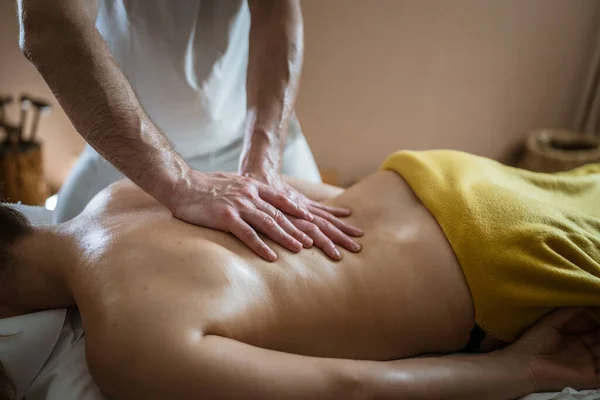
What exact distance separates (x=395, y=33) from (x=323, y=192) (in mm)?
1691

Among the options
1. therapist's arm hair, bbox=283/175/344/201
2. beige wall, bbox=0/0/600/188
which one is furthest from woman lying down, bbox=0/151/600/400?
beige wall, bbox=0/0/600/188

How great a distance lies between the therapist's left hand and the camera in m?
1.01

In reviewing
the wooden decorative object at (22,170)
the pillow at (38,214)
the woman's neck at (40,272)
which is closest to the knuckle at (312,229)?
the woman's neck at (40,272)

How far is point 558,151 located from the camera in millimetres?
2826

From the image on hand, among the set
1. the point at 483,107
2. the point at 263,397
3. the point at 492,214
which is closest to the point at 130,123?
the point at 263,397

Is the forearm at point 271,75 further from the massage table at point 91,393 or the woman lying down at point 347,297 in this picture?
the massage table at point 91,393

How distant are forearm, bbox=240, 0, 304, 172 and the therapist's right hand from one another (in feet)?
0.74

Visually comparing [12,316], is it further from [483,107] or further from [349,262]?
[483,107]

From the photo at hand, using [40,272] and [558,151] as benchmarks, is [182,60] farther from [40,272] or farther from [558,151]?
[558,151]

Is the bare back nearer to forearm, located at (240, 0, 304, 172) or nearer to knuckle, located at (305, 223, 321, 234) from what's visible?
knuckle, located at (305, 223, 321, 234)

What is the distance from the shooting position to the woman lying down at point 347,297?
769mm

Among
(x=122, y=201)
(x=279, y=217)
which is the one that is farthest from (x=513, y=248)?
(x=122, y=201)

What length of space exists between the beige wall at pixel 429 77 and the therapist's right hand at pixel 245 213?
174 centimetres

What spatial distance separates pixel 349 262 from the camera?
3.28ft
